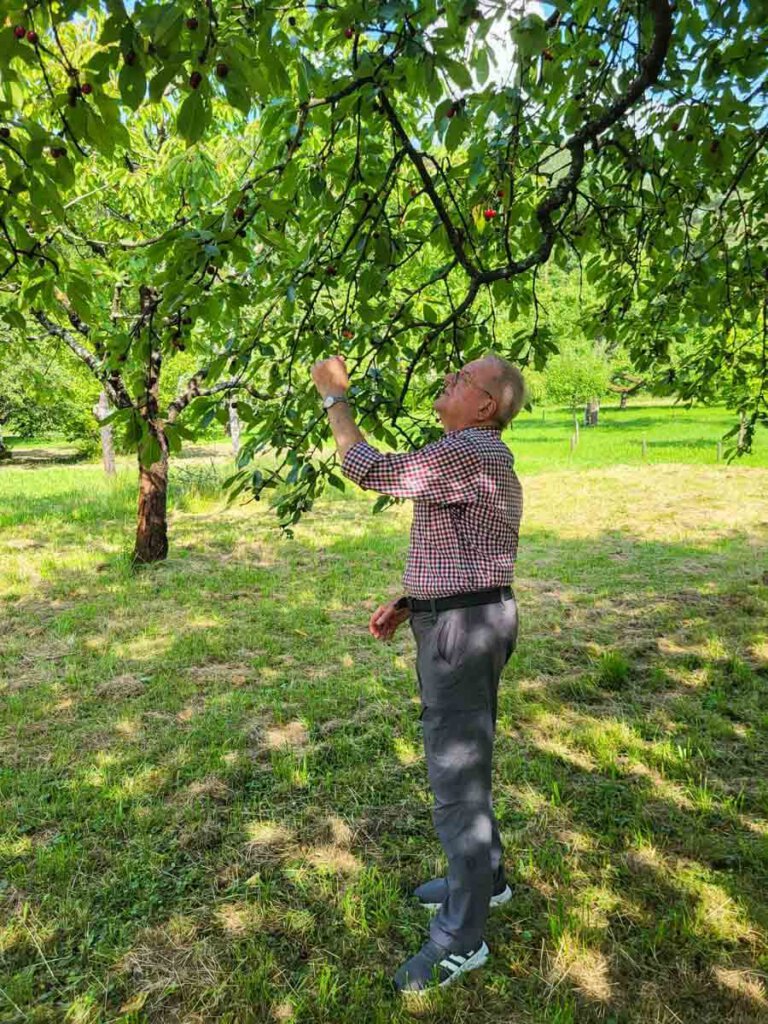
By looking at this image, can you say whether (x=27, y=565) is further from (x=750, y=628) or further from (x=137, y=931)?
(x=750, y=628)

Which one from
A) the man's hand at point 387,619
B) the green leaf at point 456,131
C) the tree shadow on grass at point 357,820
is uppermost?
the green leaf at point 456,131

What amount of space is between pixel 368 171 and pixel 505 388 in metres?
1.48

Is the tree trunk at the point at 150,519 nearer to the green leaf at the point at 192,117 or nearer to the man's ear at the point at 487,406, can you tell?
the man's ear at the point at 487,406

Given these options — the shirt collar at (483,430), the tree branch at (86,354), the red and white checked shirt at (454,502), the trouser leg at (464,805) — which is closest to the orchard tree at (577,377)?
the tree branch at (86,354)

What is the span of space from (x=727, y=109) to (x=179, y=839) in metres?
4.37

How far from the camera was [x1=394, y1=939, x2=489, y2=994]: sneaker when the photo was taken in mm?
2445

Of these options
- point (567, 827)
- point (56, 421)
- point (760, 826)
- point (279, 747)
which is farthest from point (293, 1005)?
point (56, 421)

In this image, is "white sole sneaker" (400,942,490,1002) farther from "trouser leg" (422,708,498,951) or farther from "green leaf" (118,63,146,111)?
"green leaf" (118,63,146,111)

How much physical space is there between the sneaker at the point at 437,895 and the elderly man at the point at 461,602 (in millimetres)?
367

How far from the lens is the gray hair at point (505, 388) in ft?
8.00

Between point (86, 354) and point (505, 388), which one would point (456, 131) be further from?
point (86, 354)

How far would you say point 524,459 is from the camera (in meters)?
25.2

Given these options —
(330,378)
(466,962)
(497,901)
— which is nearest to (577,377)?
(497,901)

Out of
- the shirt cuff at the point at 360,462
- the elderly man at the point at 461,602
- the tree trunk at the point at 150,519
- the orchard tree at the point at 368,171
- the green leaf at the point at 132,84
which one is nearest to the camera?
the green leaf at the point at 132,84
